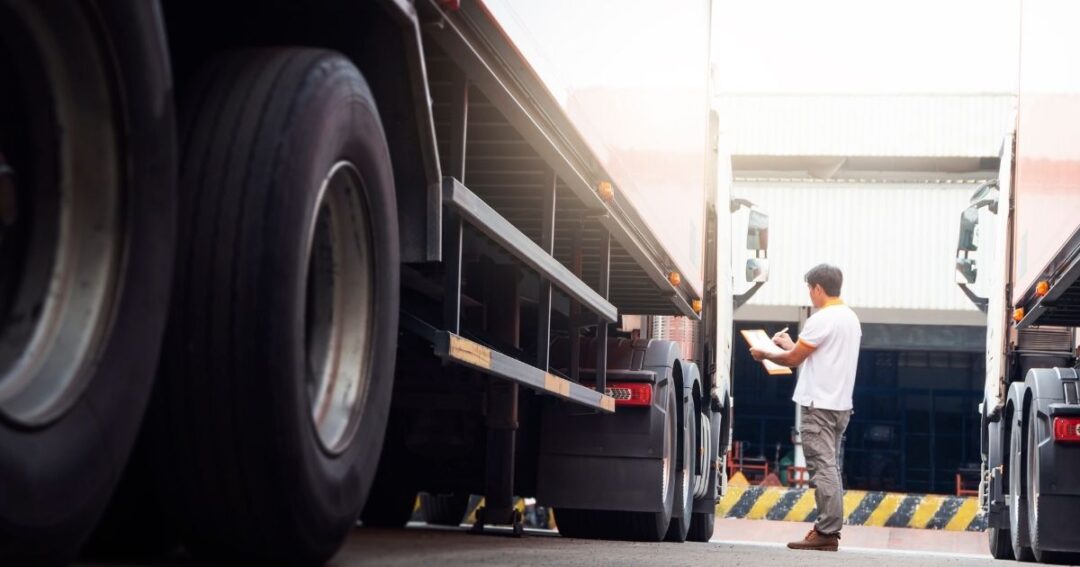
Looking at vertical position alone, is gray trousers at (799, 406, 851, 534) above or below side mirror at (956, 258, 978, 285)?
below

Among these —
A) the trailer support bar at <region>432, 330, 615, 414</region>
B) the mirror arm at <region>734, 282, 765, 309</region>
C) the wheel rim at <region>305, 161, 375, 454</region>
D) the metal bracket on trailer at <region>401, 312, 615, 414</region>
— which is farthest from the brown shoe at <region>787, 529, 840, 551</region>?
the wheel rim at <region>305, 161, 375, 454</region>

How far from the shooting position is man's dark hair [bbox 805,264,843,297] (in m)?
8.10

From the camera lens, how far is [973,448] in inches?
1367

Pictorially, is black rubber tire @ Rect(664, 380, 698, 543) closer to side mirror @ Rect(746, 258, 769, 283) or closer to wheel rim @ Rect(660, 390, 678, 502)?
wheel rim @ Rect(660, 390, 678, 502)

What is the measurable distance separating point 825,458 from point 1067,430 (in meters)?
1.35

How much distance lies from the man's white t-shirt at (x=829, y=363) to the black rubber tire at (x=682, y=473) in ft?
2.59

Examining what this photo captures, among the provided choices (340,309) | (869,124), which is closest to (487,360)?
(340,309)

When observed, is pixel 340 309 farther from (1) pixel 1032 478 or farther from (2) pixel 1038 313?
(2) pixel 1038 313

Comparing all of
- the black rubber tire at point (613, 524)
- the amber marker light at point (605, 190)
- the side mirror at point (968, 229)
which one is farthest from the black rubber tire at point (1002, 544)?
the amber marker light at point (605, 190)

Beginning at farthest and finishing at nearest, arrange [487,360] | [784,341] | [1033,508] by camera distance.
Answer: [784,341] < [1033,508] < [487,360]

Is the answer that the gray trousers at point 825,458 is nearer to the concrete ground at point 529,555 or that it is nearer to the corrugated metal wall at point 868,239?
the concrete ground at point 529,555

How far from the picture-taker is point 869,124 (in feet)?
103

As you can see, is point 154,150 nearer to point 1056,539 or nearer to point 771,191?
point 1056,539

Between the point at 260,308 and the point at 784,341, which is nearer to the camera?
the point at 260,308
